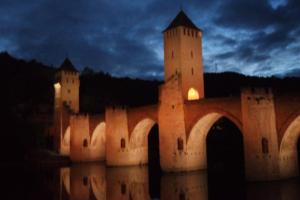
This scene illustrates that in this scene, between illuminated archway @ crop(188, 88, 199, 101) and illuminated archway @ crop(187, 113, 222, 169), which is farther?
illuminated archway @ crop(188, 88, 199, 101)

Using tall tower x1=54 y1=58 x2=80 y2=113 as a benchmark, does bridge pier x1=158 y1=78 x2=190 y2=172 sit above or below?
below

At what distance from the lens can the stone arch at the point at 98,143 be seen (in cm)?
3117

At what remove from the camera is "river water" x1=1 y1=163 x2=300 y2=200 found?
13492 millimetres

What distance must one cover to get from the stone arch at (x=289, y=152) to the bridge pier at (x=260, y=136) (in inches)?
15.2

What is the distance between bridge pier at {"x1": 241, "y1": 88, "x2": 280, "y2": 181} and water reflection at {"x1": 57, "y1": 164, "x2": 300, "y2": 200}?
0.94 meters

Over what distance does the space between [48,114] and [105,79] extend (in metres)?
24.7

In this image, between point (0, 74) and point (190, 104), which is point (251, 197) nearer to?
point (190, 104)

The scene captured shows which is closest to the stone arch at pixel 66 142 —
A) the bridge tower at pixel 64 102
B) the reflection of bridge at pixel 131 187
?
the bridge tower at pixel 64 102

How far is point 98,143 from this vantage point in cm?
3228

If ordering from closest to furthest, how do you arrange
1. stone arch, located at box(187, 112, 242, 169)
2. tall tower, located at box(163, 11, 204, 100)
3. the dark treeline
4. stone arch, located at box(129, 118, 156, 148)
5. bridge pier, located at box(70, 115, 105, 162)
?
stone arch, located at box(187, 112, 242, 169), tall tower, located at box(163, 11, 204, 100), stone arch, located at box(129, 118, 156, 148), bridge pier, located at box(70, 115, 105, 162), the dark treeline

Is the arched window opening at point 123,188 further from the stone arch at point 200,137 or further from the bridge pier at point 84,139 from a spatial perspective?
the bridge pier at point 84,139

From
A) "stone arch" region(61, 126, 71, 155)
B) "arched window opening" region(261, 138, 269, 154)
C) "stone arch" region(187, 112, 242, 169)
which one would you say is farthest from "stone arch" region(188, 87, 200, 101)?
"stone arch" region(61, 126, 71, 155)

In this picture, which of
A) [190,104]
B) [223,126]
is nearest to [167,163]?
[190,104]

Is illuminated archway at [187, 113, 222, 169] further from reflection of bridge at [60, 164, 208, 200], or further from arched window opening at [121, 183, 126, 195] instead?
arched window opening at [121, 183, 126, 195]
